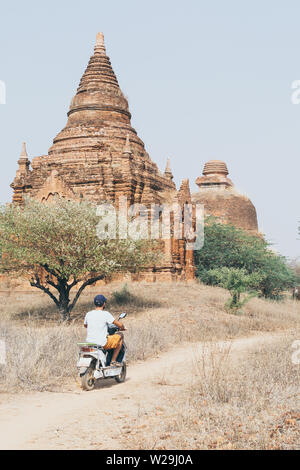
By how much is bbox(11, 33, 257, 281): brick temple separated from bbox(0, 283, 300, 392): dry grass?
280cm

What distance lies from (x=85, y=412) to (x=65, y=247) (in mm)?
9651

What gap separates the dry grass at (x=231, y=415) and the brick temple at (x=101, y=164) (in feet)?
47.0

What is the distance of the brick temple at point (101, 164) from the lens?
72.3 feet

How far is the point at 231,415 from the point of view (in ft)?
18.1

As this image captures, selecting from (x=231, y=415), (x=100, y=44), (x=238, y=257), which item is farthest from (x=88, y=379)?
(x=100, y=44)

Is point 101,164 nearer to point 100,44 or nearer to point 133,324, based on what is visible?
point 100,44

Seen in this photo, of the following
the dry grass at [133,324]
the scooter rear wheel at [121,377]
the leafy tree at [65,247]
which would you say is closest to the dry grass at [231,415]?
the scooter rear wheel at [121,377]

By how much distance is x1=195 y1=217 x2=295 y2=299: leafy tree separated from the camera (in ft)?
81.0

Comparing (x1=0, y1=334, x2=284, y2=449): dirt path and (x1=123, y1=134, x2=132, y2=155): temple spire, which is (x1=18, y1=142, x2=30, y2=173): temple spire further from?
(x1=0, y1=334, x2=284, y2=449): dirt path

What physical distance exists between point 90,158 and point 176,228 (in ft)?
15.3
